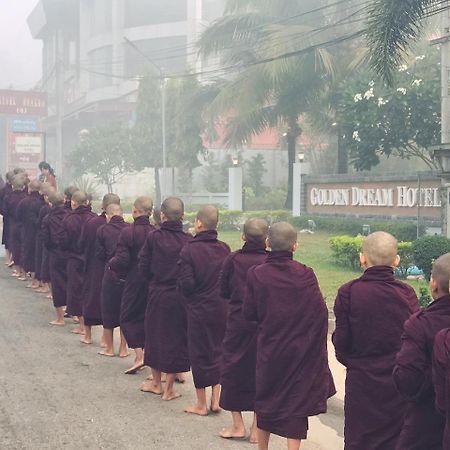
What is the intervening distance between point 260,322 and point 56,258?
536 cm

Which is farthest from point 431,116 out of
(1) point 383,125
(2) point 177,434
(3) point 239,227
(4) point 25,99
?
(4) point 25,99

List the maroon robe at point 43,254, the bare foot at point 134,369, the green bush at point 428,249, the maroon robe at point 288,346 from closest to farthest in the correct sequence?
1. the maroon robe at point 288,346
2. the bare foot at point 134,369
3. the maroon robe at point 43,254
4. the green bush at point 428,249

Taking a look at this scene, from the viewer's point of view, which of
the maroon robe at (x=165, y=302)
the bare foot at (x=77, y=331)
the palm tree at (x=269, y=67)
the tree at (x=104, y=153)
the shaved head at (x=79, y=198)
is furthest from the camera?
the tree at (x=104, y=153)

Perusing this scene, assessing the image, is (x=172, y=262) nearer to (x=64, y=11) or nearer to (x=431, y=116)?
(x=431, y=116)

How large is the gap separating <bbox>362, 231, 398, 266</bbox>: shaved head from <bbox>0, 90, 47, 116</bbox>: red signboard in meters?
68.0

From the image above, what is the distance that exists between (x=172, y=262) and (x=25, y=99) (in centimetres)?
6600

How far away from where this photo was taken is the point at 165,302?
7.12 meters

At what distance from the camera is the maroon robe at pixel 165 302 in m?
7.05

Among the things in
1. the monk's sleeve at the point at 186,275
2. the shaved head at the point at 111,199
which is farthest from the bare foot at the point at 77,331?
the monk's sleeve at the point at 186,275

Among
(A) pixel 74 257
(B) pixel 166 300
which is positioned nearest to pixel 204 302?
(B) pixel 166 300

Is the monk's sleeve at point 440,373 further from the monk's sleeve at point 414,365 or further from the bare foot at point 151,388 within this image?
the bare foot at point 151,388

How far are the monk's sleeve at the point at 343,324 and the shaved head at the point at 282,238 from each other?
0.87m

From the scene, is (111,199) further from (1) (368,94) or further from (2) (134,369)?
(1) (368,94)

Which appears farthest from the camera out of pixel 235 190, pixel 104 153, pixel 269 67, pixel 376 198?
pixel 104 153
